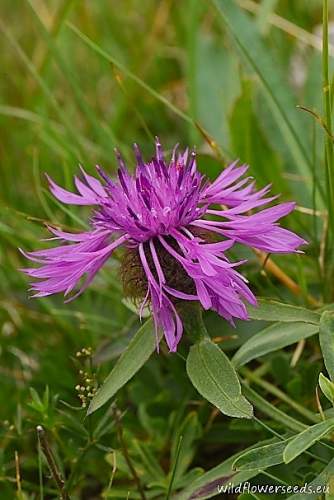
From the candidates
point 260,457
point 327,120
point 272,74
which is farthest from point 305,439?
point 272,74

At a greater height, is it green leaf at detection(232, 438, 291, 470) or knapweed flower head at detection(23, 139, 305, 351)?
knapweed flower head at detection(23, 139, 305, 351)

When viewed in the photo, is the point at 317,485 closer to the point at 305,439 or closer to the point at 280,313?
the point at 305,439

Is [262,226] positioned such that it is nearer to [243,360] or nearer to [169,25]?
[243,360]

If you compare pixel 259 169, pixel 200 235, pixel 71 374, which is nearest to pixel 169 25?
pixel 259 169

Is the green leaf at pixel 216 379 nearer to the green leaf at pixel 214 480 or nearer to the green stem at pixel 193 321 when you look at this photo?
the green stem at pixel 193 321

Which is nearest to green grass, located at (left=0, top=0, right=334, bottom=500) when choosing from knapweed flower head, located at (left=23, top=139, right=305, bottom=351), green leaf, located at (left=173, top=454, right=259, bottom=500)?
green leaf, located at (left=173, top=454, right=259, bottom=500)

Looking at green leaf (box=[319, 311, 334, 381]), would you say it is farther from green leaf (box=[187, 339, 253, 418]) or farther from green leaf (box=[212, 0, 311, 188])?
green leaf (box=[212, 0, 311, 188])
